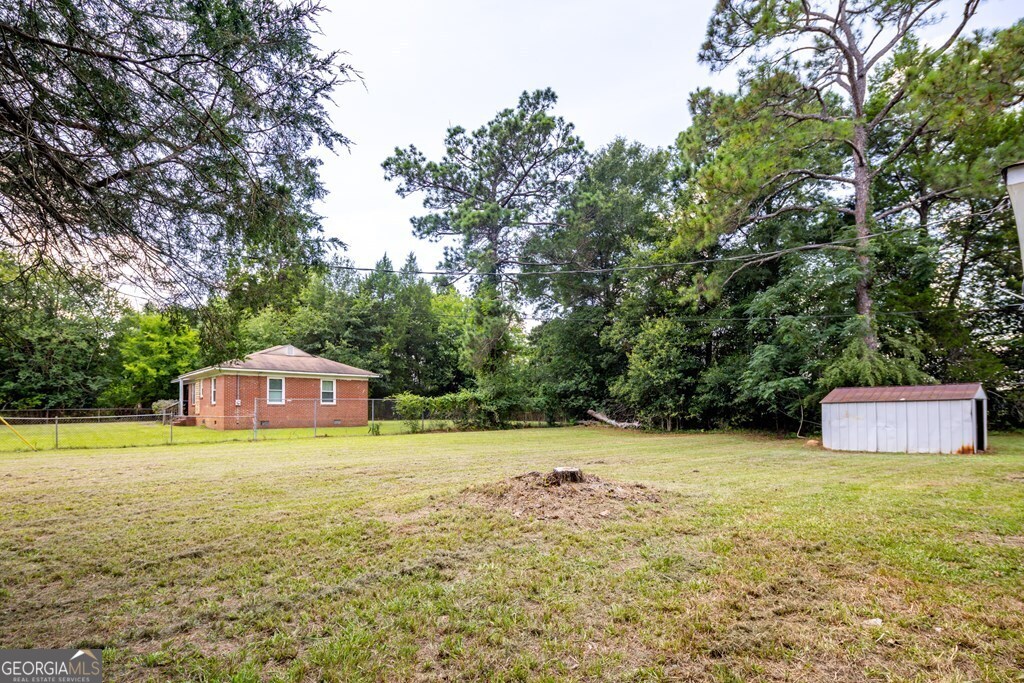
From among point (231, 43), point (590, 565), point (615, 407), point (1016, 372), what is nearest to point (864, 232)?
point (1016, 372)

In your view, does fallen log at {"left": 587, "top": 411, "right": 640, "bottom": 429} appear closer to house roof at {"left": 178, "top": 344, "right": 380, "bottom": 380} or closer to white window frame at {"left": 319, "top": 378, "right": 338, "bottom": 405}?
house roof at {"left": 178, "top": 344, "right": 380, "bottom": 380}

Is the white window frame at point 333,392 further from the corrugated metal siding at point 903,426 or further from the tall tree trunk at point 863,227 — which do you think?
the tall tree trunk at point 863,227

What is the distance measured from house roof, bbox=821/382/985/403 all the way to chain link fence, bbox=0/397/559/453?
12.3 metres

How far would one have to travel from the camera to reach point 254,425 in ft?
52.2

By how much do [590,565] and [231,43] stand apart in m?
4.36

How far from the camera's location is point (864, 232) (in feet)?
45.8

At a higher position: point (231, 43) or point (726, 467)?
point (231, 43)

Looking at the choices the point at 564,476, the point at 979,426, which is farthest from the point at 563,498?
the point at 979,426

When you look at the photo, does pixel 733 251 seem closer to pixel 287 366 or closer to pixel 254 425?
pixel 254 425

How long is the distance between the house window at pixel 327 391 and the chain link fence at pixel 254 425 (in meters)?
0.38

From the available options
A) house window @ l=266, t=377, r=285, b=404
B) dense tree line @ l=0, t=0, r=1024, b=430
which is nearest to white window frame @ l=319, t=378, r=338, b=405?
house window @ l=266, t=377, r=285, b=404

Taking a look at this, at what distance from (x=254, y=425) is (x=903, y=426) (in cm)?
1726

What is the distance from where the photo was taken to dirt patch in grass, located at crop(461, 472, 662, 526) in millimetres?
5012

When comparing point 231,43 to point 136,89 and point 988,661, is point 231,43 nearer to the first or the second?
point 136,89
